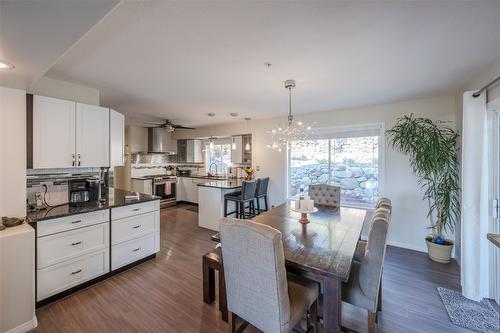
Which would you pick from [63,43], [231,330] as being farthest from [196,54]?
[231,330]

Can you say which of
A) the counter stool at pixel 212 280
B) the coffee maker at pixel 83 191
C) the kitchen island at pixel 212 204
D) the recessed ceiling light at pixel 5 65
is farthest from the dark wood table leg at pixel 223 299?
the recessed ceiling light at pixel 5 65

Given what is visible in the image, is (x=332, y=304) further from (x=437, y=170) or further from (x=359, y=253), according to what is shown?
(x=437, y=170)

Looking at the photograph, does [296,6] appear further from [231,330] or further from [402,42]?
[231,330]

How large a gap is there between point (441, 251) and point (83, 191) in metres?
4.94

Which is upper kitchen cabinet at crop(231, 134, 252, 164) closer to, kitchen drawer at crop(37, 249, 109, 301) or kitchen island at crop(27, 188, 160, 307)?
kitchen island at crop(27, 188, 160, 307)

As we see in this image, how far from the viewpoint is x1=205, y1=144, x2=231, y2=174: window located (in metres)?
6.43

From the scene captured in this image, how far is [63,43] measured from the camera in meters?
1.37

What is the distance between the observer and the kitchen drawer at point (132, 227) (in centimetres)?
259

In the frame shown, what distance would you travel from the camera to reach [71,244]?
2.21 meters

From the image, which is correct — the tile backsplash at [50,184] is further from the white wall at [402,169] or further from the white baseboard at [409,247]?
the white baseboard at [409,247]

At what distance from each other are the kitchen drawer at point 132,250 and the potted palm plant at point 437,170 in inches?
161

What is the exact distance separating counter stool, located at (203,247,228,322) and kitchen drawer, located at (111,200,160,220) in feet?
4.33

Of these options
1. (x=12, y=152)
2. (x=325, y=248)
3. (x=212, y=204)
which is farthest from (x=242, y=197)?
(x=12, y=152)

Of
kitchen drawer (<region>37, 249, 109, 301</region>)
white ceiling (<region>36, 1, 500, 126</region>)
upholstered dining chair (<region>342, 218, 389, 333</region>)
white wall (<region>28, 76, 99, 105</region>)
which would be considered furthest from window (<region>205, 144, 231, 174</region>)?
upholstered dining chair (<region>342, 218, 389, 333</region>)
